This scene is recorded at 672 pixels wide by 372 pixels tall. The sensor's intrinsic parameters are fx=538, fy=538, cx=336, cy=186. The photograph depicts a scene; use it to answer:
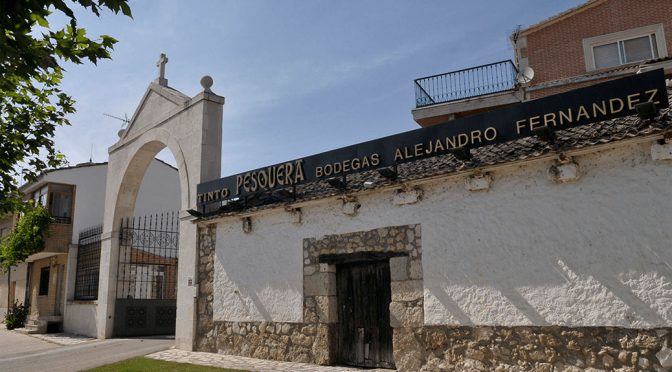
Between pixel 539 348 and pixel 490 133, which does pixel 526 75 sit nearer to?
pixel 490 133

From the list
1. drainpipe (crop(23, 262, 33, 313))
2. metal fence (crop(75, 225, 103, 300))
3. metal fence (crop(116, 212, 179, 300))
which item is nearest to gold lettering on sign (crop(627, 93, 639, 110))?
metal fence (crop(116, 212, 179, 300))

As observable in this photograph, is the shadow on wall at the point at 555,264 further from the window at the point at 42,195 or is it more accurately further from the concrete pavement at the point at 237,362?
the window at the point at 42,195

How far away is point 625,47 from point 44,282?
2180 cm

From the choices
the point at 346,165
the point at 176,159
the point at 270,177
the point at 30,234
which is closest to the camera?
the point at 346,165

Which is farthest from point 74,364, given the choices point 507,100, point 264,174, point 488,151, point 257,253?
point 507,100

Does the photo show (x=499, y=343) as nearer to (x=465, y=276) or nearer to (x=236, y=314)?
(x=465, y=276)

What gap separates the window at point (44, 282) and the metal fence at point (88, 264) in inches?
131

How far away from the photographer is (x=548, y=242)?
7.00m

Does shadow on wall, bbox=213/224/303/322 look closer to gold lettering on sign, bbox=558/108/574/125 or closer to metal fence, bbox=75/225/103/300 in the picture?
gold lettering on sign, bbox=558/108/574/125

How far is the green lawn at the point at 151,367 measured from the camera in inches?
352

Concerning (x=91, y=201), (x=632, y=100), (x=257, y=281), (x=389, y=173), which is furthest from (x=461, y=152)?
(x=91, y=201)

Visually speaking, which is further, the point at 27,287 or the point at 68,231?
the point at 27,287

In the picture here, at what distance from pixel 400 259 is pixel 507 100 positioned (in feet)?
32.5

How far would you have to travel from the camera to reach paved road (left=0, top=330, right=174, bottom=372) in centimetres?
1016
